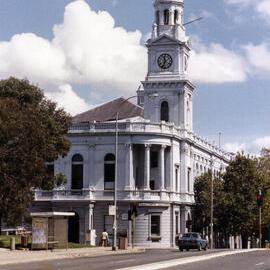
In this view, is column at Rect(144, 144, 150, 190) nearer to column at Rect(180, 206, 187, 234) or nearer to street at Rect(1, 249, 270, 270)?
column at Rect(180, 206, 187, 234)

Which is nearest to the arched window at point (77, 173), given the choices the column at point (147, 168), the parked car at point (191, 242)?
the column at point (147, 168)

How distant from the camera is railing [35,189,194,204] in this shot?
3270 inches

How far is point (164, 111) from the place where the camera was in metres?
90.4

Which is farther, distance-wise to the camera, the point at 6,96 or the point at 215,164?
the point at 215,164

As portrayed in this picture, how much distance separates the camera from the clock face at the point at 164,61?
89.3 meters

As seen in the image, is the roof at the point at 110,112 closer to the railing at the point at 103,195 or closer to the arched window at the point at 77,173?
the arched window at the point at 77,173

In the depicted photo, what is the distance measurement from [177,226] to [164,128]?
38.1ft

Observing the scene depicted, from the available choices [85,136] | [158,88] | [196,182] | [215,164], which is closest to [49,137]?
[85,136]

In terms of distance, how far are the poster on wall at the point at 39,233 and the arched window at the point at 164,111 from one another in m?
45.0

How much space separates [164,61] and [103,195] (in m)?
17.0

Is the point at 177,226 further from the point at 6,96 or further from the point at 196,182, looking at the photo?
the point at 6,96

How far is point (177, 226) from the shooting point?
88.6m

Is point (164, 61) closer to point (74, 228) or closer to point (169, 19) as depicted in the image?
point (169, 19)

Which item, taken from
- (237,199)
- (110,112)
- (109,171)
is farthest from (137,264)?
(110,112)
